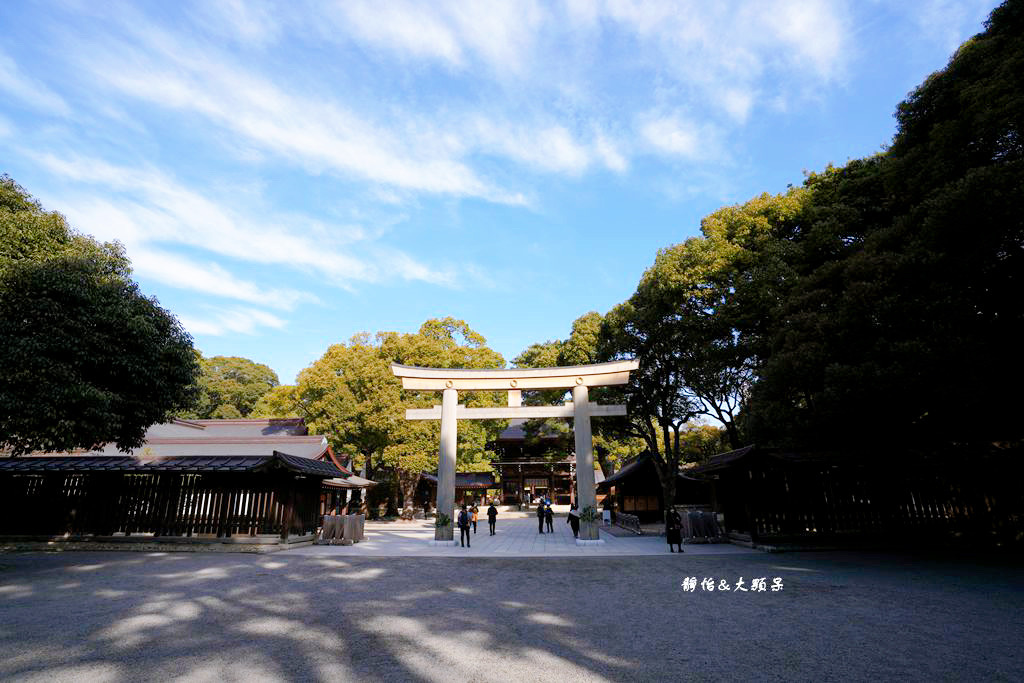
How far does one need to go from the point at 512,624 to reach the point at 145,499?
50.6ft

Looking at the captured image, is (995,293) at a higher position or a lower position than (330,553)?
higher

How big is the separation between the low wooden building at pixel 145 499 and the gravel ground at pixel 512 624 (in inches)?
162

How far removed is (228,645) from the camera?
5766 millimetres

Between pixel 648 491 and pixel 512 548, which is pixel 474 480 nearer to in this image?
pixel 648 491

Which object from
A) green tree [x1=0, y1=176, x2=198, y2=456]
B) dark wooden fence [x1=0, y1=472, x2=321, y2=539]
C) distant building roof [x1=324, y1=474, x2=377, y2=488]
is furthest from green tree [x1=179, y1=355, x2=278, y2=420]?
green tree [x1=0, y1=176, x2=198, y2=456]

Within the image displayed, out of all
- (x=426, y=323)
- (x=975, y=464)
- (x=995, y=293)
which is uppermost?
(x=426, y=323)

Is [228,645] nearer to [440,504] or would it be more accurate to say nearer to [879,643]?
[879,643]

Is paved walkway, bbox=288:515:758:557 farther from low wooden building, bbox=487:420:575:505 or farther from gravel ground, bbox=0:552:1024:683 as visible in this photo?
low wooden building, bbox=487:420:575:505

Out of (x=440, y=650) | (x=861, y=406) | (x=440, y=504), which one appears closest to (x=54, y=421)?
(x=440, y=650)

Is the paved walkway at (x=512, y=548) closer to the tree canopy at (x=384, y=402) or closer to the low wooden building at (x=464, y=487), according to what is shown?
the tree canopy at (x=384, y=402)

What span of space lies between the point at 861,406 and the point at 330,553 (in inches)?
641

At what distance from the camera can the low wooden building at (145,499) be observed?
15422 mm

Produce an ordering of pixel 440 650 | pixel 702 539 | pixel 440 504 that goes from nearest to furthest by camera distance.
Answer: pixel 440 650
pixel 702 539
pixel 440 504

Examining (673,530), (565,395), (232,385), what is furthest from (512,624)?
(232,385)
